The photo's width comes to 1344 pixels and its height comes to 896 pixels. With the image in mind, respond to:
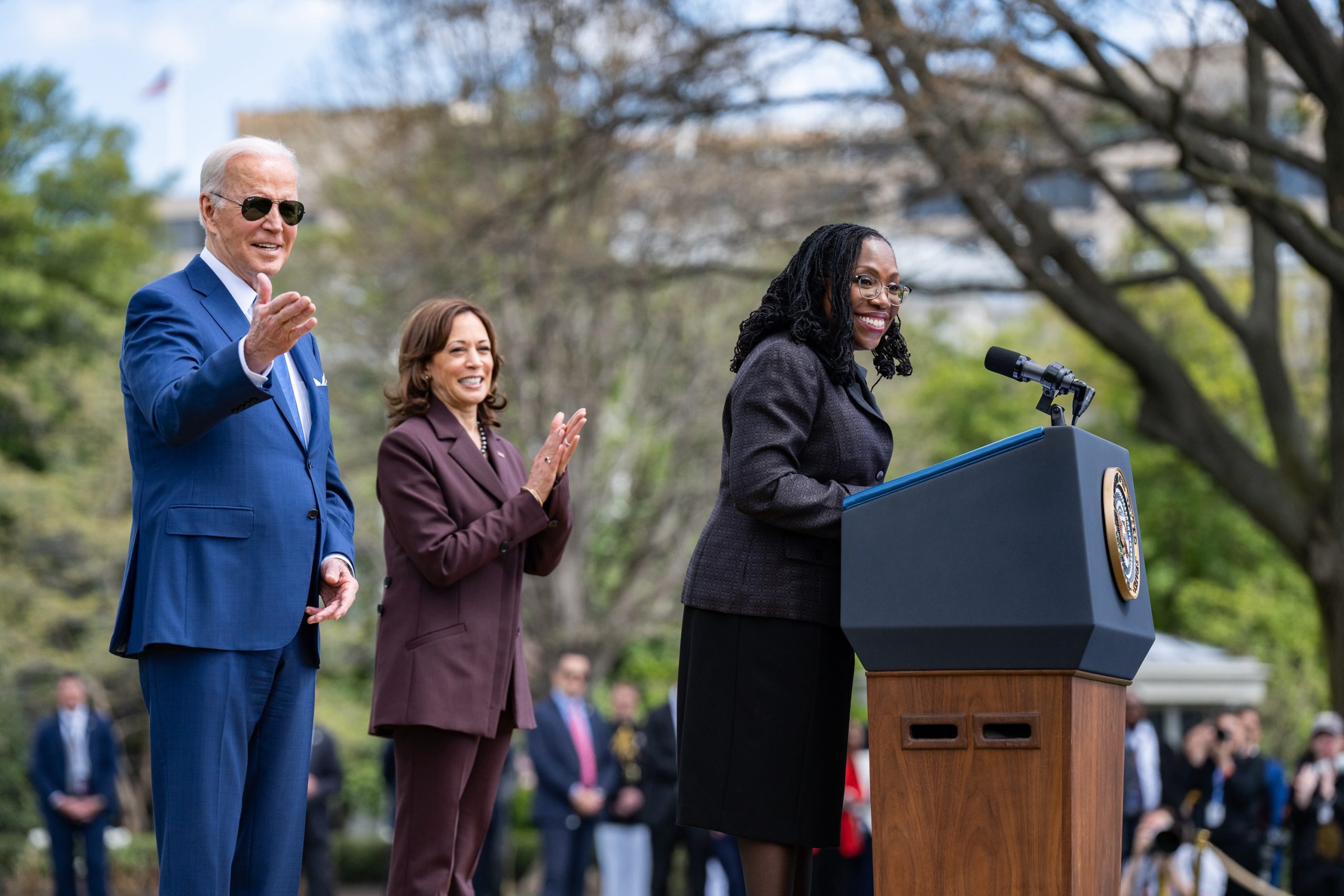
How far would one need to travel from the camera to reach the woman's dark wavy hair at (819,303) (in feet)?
12.8

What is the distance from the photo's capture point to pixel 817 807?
372 cm

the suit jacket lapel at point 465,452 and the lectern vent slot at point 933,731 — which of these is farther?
the suit jacket lapel at point 465,452

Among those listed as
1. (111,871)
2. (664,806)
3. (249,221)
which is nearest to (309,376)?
(249,221)

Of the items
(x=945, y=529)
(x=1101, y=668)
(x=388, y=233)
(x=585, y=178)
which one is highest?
(x=388, y=233)

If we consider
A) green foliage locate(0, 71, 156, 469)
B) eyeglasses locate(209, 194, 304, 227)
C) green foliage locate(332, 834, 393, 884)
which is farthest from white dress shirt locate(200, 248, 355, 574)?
green foliage locate(0, 71, 156, 469)

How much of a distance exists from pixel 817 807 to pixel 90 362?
26.4 m

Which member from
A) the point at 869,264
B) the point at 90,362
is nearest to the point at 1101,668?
the point at 869,264

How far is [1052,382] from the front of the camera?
352 centimetres

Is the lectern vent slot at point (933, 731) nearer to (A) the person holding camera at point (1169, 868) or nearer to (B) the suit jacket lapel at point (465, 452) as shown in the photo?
(B) the suit jacket lapel at point (465, 452)

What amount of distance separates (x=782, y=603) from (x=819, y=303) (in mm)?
809

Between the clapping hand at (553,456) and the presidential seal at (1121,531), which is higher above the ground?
the clapping hand at (553,456)

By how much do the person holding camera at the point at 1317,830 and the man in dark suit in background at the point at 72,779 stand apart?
33.9 ft

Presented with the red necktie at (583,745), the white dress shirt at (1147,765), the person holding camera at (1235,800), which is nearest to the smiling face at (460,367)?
the red necktie at (583,745)

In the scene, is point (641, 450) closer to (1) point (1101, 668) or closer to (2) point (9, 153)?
(2) point (9, 153)
